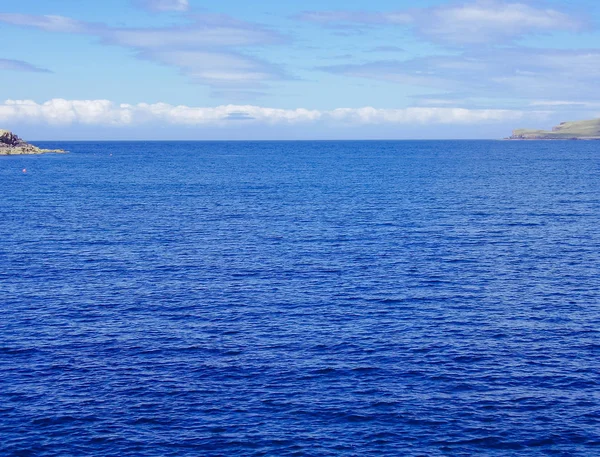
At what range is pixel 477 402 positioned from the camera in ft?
146

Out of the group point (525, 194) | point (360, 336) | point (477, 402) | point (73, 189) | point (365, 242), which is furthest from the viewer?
point (73, 189)

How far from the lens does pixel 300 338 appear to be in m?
56.2

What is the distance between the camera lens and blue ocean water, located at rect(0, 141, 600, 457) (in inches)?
1615

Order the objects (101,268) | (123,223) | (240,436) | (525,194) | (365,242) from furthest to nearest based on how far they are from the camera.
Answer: (525,194)
(123,223)
(365,242)
(101,268)
(240,436)

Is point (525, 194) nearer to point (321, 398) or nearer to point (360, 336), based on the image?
point (360, 336)

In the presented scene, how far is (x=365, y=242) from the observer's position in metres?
94.9

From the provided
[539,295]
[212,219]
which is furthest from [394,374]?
[212,219]

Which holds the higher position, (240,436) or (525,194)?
(525,194)

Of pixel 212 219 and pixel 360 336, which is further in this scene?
pixel 212 219

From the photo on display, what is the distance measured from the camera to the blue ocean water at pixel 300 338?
41031 mm

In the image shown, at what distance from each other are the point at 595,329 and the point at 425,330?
1434cm

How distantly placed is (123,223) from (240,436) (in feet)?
252

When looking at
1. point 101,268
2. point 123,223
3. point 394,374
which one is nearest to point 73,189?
point 123,223

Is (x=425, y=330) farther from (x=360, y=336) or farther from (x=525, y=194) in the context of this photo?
(x=525, y=194)
